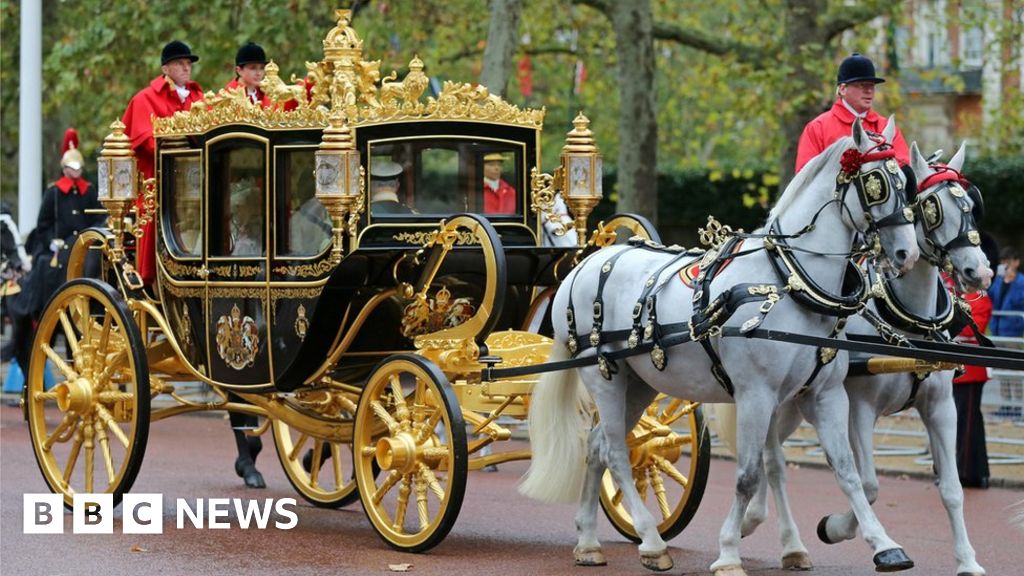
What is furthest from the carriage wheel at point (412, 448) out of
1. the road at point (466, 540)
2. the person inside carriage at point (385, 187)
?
the person inside carriage at point (385, 187)

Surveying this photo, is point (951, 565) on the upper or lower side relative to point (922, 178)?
lower

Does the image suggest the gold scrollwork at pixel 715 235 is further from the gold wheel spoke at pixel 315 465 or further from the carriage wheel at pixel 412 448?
the gold wheel spoke at pixel 315 465

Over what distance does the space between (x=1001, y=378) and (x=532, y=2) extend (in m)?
12.8

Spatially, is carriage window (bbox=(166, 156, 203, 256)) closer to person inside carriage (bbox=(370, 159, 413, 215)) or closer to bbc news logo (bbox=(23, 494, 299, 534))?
person inside carriage (bbox=(370, 159, 413, 215))

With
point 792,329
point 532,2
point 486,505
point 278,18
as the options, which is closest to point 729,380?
point 792,329

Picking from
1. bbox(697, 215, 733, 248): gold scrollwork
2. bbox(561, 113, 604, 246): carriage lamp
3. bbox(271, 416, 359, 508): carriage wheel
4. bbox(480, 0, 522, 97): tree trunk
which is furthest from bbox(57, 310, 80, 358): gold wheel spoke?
bbox(480, 0, 522, 97): tree trunk

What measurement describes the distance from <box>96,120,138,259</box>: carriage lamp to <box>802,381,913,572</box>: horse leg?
4.52m

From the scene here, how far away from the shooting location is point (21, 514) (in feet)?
31.5

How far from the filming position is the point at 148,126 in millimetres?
10414

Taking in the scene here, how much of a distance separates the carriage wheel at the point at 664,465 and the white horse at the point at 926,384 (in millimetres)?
476

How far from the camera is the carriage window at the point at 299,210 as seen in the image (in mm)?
9156

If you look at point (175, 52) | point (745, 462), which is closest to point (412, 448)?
point (745, 462)

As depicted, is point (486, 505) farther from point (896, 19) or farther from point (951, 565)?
point (896, 19)

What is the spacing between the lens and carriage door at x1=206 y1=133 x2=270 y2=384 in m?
9.35
